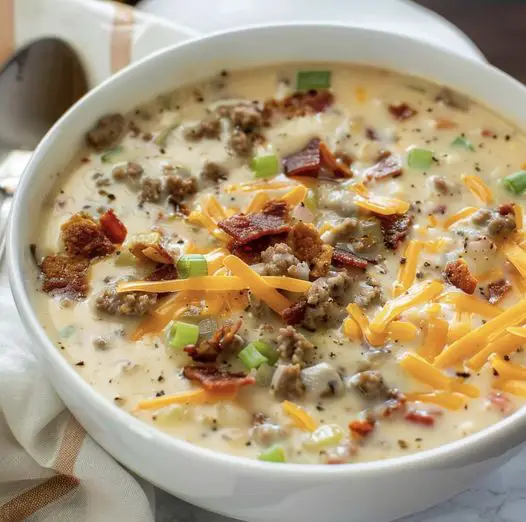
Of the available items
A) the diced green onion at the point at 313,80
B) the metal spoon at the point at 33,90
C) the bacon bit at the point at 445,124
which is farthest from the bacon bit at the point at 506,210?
the metal spoon at the point at 33,90

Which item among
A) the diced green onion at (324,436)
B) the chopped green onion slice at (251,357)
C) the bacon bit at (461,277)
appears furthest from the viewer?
the bacon bit at (461,277)

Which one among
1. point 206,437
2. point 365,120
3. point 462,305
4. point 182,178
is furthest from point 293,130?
point 206,437

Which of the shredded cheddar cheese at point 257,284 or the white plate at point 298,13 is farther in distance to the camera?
the white plate at point 298,13

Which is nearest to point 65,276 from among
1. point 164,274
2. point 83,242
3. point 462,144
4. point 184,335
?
point 83,242

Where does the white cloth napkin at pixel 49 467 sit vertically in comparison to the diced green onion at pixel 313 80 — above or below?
below

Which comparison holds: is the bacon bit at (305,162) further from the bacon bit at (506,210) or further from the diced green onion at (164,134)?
the bacon bit at (506,210)

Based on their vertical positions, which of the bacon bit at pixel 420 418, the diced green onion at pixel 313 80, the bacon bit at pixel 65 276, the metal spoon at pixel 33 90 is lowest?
the metal spoon at pixel 33 90

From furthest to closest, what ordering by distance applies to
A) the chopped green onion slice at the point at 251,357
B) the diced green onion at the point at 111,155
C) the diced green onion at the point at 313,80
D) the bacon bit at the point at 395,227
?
1. the diced green onion at the point at 313,80
2. the diced green onion at the point at 111,155
3. the bacon bit at the point at 395,227
4. the chopped green onion slice at the point at 251,357
